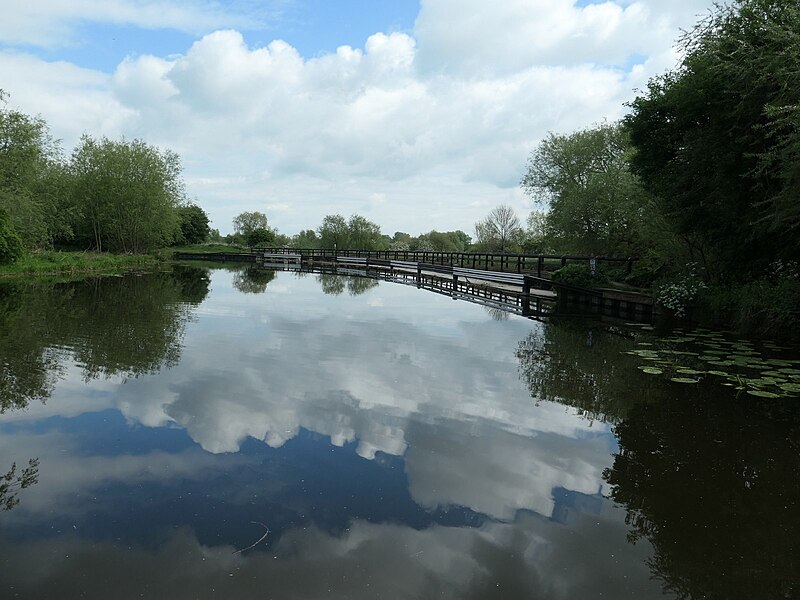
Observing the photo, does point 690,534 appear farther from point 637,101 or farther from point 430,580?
point 637,101

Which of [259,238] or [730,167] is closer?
[730,167]

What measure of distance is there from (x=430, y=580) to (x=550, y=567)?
0.77 meters

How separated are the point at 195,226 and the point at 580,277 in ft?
190

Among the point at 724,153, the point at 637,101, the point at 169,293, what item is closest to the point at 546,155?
the point at 637,101

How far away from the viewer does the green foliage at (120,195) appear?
39562 mm

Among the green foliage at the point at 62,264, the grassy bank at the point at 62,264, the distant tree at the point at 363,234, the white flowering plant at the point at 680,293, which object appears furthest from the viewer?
the distant tree at the point at 363,234

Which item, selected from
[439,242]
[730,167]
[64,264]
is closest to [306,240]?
[439,242]

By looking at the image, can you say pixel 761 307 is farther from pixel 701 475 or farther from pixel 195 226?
pixel 195 226

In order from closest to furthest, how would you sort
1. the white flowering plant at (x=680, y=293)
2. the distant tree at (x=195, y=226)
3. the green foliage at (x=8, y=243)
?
the white flowering plant at (x=680, y=293), the green foliage at (x=8, y=243), the distant tree at (x=195, y=226)

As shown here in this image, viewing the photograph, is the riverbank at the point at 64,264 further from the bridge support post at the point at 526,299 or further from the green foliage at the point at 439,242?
the green foliage at the point at 439,242

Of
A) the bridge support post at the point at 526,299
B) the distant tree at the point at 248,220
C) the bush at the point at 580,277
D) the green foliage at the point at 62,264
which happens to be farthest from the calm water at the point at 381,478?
the distant tree at the point at 248,220

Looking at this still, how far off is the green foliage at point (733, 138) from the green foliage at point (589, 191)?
6498 mm

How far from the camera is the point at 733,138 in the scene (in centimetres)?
1253

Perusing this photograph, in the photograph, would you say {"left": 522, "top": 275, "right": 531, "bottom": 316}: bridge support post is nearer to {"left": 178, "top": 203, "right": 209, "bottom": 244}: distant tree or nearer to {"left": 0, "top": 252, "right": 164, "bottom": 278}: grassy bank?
{"left": 0, "top": 252, "right": 164, "bottom": 278}: grassy bank
